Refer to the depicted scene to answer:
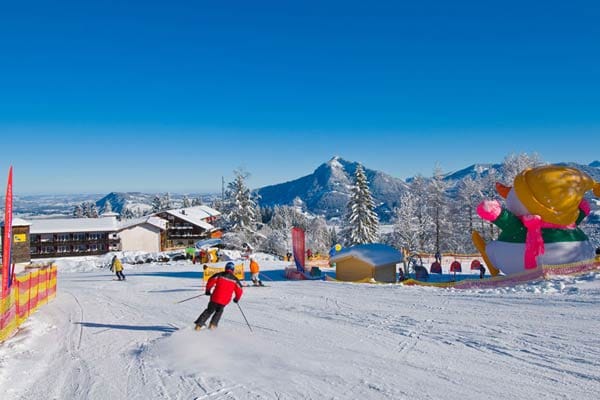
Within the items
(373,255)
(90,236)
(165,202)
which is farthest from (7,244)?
(165,202)

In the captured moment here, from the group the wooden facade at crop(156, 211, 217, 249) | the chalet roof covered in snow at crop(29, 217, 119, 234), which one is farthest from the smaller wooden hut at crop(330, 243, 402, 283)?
the wooden facade at crop(156, 211, 217, 249)

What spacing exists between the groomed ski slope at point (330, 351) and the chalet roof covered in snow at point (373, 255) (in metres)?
10.2

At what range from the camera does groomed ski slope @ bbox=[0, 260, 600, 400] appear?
17.8 feet

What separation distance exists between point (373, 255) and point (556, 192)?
376 inches

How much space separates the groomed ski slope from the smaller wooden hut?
1014 cm

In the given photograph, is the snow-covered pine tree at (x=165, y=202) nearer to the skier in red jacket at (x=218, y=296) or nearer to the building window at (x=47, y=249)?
the building window at (x=47, y=249)

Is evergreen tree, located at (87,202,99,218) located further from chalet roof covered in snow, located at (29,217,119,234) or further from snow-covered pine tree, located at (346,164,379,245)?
snow-covered pine tree, located at (346,164,379,245)

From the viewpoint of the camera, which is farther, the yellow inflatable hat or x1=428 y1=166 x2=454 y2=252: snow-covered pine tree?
x1=428 y1=166 x2=454 y2=252: snow-covered pine tree

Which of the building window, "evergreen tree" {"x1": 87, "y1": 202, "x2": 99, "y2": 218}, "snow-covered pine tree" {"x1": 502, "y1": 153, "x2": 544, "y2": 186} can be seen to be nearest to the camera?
"snow-covered pine tree" {"x1": 502, "y1": 153, "x2": 544, "y2": 186}

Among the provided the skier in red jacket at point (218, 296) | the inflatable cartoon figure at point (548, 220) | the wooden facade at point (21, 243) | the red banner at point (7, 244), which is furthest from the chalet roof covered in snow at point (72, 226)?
the skier in red jacket at point (218, 296)

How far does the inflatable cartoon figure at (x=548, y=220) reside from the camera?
16797 millimetres

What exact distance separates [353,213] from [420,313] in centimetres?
3514

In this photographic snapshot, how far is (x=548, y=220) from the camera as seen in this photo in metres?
17.0

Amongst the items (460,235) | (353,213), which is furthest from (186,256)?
(460,235)
